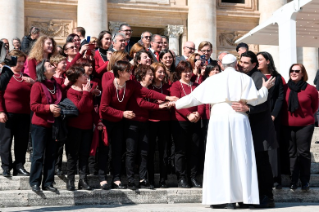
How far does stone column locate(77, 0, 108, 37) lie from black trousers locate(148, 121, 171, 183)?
11602 millimetres

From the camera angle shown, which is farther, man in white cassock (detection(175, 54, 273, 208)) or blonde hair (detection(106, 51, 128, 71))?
blonde hair (detection(106, 51, 128, 71))

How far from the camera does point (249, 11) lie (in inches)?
871

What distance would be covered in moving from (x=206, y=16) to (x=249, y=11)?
240cm

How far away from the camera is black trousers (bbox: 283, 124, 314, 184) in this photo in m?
7.93

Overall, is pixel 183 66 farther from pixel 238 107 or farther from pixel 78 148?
pixel 78 148

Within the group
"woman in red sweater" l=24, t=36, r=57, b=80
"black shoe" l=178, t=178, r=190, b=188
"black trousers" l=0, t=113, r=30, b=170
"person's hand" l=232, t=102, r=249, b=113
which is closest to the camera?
"person's hand" l=232, t=102, r=249, b=113

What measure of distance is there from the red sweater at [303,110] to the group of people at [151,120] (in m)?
0.02

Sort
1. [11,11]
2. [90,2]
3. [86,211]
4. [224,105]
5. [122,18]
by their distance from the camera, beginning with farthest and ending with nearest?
[122,18]
[90,2]
[11,11]
[224,105]
[86,211]

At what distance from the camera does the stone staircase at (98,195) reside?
6.93 m

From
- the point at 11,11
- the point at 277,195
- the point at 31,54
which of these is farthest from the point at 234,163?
the point at 11,11

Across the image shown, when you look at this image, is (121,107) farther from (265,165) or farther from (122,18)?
(122,18)

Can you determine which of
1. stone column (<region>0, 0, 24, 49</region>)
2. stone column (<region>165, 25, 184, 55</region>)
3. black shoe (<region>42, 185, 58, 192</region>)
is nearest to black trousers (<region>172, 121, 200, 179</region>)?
black shoe (<region>42, 185, 58, 192</region>)

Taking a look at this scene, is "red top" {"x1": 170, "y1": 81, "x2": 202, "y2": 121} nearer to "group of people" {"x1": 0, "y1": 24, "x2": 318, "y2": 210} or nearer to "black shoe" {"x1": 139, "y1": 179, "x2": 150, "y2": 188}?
"group of people" {"x1": 0, "y1": 24, "x2": 318, "y2": 210}

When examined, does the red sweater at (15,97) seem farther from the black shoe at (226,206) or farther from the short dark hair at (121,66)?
the black shoe at (226,206)
